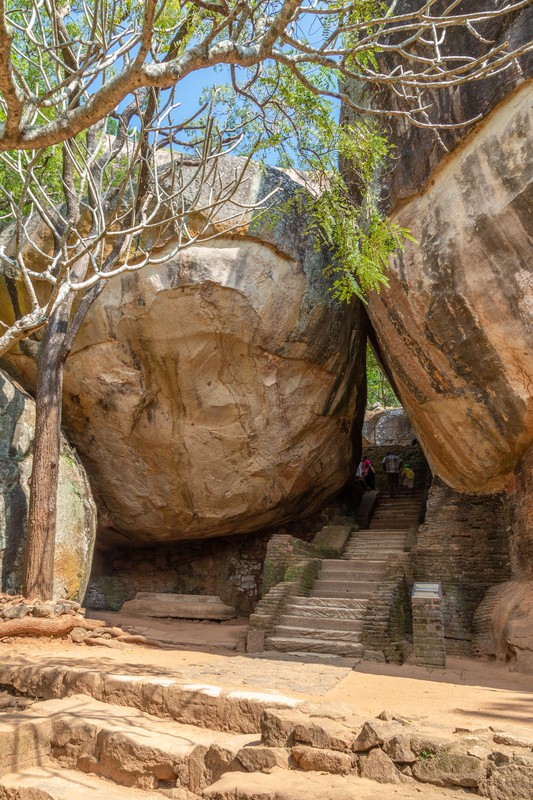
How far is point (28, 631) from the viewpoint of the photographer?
299 inches

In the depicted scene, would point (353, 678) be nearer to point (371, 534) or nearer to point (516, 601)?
point (516, 601)

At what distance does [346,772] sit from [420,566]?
6.64 meters

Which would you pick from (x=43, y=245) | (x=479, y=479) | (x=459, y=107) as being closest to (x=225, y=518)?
(x=479, y=479)

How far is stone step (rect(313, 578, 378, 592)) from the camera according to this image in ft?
31.4

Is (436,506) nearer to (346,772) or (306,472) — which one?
(306,472)

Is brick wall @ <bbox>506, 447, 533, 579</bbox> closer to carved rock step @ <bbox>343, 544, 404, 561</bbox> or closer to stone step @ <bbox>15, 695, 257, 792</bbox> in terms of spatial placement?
carved rock step @ <bbox>343, 544, 404, 561</bbox>

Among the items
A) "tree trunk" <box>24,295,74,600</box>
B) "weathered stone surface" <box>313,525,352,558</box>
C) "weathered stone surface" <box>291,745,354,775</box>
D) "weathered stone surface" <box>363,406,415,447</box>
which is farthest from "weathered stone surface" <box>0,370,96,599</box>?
"weathered stone surface" <box>363,406,415,447</box>

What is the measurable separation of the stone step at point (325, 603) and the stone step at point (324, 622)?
8.2 inches

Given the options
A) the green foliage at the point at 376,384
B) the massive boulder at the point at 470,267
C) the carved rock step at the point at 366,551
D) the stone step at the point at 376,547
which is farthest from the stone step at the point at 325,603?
the green foliage at the point at 376,384

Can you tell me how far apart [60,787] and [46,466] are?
17.4 feet

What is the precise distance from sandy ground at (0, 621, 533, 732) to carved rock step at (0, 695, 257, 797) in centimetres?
81

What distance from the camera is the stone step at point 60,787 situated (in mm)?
4078

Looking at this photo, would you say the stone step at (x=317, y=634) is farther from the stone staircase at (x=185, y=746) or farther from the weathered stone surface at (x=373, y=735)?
the weathered stone surface at (x=373, y=735)

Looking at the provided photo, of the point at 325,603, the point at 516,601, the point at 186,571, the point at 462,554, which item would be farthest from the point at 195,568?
the point at 516,601
